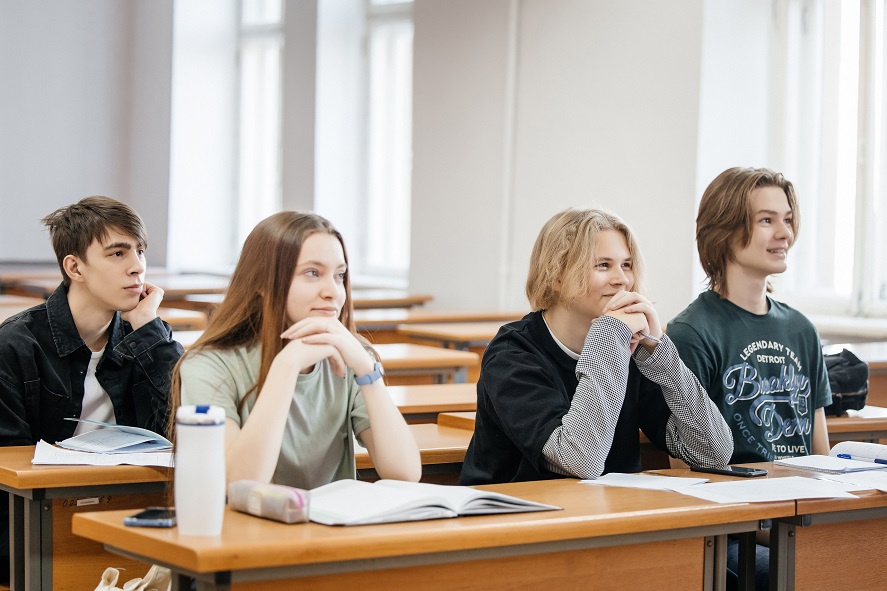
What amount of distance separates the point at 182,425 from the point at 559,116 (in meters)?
5.07

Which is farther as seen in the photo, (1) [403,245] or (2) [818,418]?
(1) [403,245]

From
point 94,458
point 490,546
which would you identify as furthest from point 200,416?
point 94,458

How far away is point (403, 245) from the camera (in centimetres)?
836

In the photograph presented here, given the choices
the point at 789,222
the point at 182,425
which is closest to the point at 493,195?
the point at 789,222

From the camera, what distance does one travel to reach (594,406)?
7.07ft

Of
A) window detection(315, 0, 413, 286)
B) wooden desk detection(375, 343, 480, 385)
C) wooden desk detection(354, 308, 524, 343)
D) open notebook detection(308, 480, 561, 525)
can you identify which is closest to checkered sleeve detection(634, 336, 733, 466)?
open notebook detection(308, 480, 561, 525)

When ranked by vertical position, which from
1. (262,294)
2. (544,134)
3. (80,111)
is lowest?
(262,294)

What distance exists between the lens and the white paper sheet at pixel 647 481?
2051mm

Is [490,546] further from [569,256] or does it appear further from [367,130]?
[367,130]

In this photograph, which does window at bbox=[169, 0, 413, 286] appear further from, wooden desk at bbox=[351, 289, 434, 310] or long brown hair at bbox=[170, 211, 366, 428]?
long brown hair at bbox=[170, 211, 366, 428]

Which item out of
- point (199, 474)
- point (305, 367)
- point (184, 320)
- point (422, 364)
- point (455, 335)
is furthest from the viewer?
point (455, 335)

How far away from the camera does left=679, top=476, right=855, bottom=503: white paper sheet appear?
1.97 m

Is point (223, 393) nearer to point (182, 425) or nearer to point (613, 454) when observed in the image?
point (182, 425)

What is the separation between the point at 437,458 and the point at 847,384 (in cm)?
132
